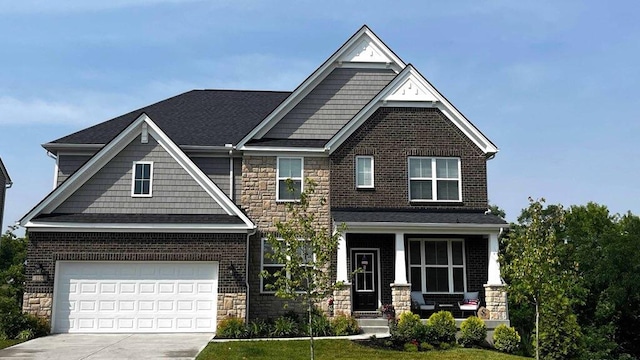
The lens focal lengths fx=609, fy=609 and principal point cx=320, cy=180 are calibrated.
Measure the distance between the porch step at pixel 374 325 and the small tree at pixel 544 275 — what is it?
4692mm

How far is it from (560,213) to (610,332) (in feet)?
91.6

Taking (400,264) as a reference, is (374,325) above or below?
below

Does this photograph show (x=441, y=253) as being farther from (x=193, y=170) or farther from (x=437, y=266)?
(x=193, y=170)

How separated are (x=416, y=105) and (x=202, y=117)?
8.28 meters

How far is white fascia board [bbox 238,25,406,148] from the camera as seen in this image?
21.1 meters

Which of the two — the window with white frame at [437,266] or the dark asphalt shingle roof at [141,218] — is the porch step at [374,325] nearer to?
the window with white frame at [437,266]

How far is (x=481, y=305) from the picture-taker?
20.0 metres

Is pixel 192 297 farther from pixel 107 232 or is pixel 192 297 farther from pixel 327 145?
pixel 327 145

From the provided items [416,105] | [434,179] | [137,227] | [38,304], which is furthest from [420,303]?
[38,304]

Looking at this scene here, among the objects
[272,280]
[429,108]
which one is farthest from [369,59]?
[272,280]

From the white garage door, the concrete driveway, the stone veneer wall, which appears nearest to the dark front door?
the stone veneer wall

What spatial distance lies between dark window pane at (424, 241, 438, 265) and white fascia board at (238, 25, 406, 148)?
21.4 feet

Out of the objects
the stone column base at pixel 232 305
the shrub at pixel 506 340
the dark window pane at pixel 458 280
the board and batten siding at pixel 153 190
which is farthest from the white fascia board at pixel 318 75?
the shrub at pixel 506 340

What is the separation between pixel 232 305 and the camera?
60.1 feet
